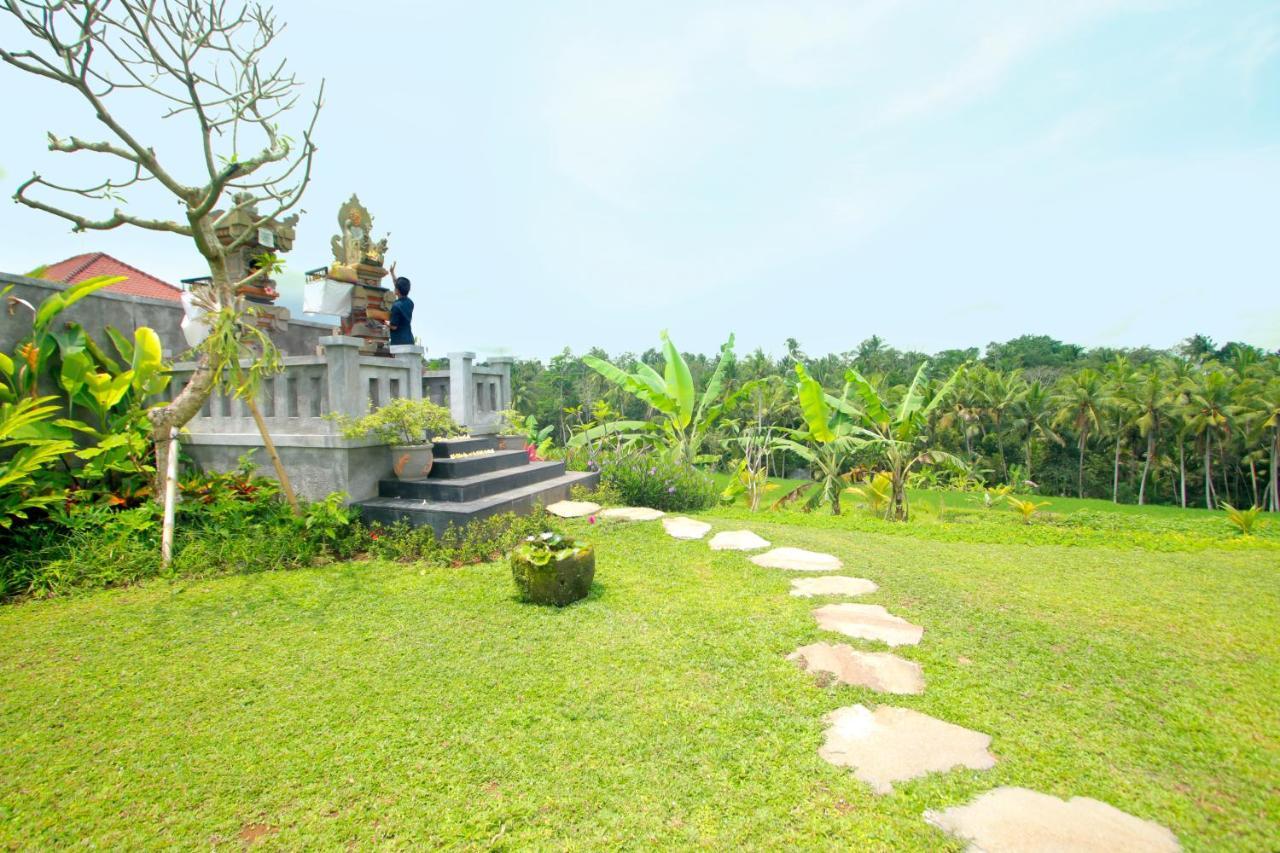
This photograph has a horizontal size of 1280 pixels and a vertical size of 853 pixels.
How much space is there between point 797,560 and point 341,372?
4.52 m

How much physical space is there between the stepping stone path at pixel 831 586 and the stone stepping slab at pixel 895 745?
1602 mm

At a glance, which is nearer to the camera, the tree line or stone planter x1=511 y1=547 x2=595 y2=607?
stone planter x1=511 y1=547 x2=595 y2=607

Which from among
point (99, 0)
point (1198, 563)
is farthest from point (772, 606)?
point (99, 0)

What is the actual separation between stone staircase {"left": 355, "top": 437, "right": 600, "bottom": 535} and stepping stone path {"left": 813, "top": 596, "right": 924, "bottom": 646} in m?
3.20

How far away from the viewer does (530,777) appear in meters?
2.37

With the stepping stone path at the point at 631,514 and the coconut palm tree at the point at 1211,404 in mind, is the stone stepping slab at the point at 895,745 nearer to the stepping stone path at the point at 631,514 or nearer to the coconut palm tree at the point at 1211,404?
the stepping stone path at the point at 631,514

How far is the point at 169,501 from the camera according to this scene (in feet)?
17.0

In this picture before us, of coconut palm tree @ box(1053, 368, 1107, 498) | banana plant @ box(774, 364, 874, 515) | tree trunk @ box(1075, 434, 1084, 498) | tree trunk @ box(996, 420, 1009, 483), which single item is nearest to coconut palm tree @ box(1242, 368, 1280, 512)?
coconut palm tree @ box(1053, 368, 1107, 498)

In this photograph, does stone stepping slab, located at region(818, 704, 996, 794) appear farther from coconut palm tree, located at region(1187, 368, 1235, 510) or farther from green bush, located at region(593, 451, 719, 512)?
coconut palm tree, located at region(1187, 368, 1235, 510)

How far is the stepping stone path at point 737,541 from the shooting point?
5.75 metres

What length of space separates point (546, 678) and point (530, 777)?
799 millimetres

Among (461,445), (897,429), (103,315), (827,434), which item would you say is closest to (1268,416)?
(897,429)

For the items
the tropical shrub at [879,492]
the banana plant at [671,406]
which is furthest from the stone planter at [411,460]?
the tropical shrub at [879,492]

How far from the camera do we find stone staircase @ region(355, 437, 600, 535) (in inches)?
223
